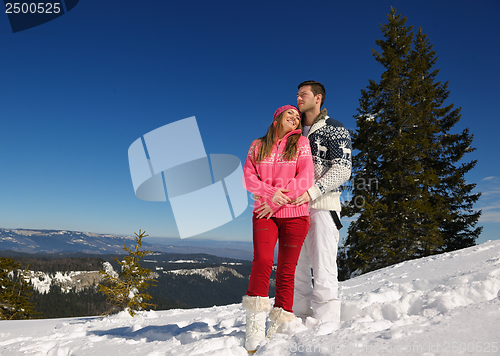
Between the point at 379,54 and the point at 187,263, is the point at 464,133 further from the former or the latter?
the point at 187,263

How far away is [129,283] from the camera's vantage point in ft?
26.7

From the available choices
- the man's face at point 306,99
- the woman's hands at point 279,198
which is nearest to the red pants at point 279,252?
the woman's hands at point 279,198

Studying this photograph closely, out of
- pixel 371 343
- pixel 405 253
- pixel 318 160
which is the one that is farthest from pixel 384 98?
pixel 371 343

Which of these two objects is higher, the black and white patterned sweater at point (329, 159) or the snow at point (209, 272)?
the black and white patterned sweater at point (329, 159)

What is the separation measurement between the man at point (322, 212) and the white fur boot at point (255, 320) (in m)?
0.66

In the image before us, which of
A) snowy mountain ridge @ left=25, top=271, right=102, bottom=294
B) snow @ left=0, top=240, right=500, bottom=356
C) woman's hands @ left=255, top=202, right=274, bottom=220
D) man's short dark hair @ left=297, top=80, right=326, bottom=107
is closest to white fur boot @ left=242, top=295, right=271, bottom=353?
snow @ left=0, top=240, right=500, bottom=356

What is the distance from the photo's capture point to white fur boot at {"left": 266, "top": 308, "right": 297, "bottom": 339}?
7.23ft

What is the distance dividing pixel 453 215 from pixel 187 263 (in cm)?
18076

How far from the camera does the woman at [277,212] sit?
7.14 ft

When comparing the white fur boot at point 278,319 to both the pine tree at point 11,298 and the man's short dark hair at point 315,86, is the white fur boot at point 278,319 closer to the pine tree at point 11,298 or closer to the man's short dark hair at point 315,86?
the man's short dark hair at point 315,86

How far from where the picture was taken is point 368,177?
12.6 m

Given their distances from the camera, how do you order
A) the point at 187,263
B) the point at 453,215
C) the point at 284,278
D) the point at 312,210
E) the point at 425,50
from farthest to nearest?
the point at 187,263 → the point at 425,50 → the point at 453,215 → the point at 312,210 → the point at 284,278

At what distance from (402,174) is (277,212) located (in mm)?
11653

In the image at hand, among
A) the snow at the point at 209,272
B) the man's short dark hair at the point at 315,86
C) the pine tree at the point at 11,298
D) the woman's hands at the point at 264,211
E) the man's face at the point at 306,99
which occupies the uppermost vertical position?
the man's short dark hair at the point at 315,86
